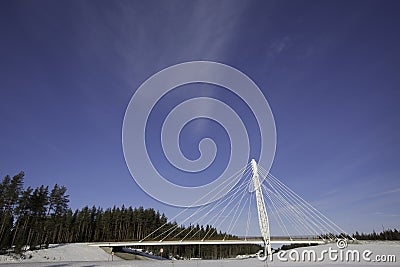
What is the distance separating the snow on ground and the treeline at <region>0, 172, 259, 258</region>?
16.2 ft

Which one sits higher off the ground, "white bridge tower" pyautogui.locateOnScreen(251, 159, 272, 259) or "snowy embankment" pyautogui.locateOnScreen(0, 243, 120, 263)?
"white bridge tower" pyautogui.locateOnScreen(251, 159, 272, 259)

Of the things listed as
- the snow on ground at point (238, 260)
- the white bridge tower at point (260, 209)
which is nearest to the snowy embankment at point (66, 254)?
the snow on ground at point (238, 260)

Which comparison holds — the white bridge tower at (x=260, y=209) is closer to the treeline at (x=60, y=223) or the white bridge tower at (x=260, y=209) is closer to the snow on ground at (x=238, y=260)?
the snow on ground at (x=238, y=260)

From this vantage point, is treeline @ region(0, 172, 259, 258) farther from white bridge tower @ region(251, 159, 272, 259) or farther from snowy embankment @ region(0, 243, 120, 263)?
white bridge tower @ region(251, 159, 272, 259)

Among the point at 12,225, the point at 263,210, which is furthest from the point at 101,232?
the point at 263,210

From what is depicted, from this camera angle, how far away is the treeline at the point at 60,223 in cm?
5209

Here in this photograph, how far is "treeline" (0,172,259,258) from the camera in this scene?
52094 millimetres

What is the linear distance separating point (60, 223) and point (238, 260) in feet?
156

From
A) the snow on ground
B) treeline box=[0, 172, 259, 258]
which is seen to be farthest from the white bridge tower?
treeline box=[0, 172, 259, 258]

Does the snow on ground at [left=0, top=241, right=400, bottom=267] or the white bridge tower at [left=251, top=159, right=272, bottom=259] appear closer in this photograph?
the snow on ground at [left=0, top=241, right=400, bottom=267]

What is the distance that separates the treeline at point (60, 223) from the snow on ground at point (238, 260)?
4.94 meters

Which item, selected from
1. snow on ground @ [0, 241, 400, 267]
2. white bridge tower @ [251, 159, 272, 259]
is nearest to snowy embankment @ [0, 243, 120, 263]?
snow on ground @ [0, 241, 400, 267]

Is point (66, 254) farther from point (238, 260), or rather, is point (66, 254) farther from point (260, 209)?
point (260, 209)

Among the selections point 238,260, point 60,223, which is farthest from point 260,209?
point 60,223
